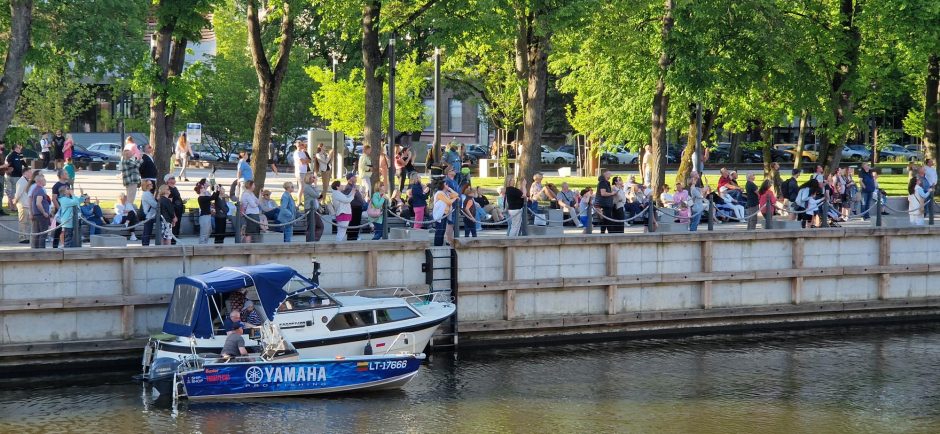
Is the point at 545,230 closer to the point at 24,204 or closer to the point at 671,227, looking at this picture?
the point at 671,227

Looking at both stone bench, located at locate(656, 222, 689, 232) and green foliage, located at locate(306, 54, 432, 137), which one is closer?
stone bench, located at locate(656, 222, 689, 232)

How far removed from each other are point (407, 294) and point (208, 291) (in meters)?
5.90

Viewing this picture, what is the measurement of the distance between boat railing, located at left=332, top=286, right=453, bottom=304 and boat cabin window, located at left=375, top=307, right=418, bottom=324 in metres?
1.41

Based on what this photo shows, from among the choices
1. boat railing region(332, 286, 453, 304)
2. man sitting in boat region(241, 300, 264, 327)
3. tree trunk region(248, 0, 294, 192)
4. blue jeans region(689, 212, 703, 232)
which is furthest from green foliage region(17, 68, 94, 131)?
man sitting in boat region(241, 300, 264, 327)

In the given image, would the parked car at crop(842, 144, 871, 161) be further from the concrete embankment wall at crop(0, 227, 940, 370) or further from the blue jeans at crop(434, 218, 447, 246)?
the blue jeans at crop(434, 218, 447, 246)

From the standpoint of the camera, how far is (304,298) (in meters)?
25.3

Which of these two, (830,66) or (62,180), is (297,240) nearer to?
(62,180)

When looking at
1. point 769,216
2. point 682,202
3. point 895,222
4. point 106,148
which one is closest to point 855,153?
point 106,148

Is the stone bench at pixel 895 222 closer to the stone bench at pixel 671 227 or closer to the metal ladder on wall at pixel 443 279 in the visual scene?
the stone bench at pixel 671 227

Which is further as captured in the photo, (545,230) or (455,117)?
(455,117)

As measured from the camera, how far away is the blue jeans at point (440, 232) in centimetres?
2906

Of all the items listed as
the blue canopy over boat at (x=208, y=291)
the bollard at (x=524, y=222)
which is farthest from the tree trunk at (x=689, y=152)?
the blue canopy over boat at (x=208, y=291)

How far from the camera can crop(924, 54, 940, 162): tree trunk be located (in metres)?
46.1

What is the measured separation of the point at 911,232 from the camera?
3334cm
